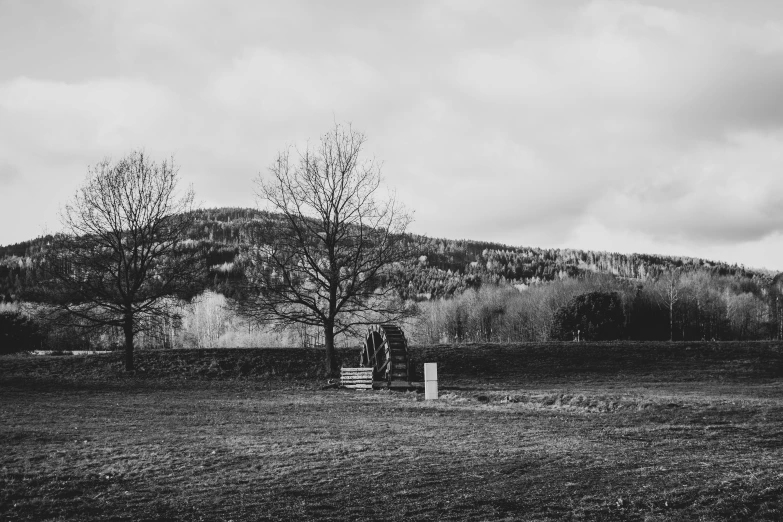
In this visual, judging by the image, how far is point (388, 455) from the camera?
11.8 m

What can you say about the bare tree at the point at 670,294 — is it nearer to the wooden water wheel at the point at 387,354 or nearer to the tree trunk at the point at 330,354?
the wooden water wheel at the point at 387,354

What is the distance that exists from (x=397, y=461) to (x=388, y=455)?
1.83 feet

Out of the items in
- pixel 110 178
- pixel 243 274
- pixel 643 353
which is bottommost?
pixel 643 353

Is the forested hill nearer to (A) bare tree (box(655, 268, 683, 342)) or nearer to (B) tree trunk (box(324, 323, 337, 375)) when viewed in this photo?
(A) bare tree (box(655, 268, 683, 342))

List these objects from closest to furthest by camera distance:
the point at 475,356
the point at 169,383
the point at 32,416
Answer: the point at 32,416
the point at 169,383
the point at 475,356

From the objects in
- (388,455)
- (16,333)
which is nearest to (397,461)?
(388,455)

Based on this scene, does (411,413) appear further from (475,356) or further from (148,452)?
(475,356)

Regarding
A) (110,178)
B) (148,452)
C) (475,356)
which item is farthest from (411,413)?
(110,178)

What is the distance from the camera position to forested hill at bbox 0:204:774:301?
4998 inches

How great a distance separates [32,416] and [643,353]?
33.8 m

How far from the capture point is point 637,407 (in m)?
19.1

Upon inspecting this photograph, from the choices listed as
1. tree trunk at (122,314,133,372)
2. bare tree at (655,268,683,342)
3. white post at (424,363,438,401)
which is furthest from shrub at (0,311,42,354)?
bare tree at (655,268,683,342)

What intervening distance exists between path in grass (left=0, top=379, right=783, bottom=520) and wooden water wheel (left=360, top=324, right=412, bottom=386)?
8348mm

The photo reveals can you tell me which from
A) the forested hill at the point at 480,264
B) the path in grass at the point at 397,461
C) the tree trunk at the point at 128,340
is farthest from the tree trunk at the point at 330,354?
the forested hill at the point at 480,264
